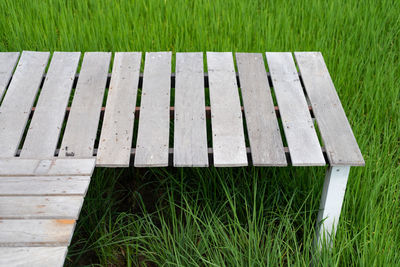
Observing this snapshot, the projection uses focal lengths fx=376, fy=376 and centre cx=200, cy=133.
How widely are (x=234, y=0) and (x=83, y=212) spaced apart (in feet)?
5.93

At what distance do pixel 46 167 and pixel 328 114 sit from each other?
110 cm

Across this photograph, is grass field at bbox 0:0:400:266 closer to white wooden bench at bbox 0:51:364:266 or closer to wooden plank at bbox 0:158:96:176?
white wooden bench at bbox 0:51:364:266

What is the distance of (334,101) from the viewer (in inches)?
63.4

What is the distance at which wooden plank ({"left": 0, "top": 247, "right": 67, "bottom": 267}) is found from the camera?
96 centimetres

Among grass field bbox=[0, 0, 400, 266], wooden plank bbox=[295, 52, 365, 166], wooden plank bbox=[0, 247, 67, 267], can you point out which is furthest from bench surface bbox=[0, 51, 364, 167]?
wooden plank bbox=[0, 247, 67, 267]

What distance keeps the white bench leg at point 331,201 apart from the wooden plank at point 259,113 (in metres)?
0.20

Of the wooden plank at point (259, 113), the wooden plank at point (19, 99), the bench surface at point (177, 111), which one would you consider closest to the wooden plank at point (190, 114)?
the bench surface at point (177, 111)

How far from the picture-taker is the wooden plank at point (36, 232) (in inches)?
39.9

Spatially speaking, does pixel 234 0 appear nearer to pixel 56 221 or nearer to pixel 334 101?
pixel 334 101

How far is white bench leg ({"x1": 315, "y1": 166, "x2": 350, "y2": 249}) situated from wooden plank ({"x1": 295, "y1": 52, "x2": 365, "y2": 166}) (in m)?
0.05

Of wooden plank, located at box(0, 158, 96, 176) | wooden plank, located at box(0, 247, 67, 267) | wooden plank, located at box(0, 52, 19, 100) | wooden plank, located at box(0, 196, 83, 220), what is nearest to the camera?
wooden plank, located at box(0, 247, 67, 267)

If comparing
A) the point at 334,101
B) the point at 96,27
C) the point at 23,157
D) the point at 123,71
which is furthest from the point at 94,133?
the point at 96,27

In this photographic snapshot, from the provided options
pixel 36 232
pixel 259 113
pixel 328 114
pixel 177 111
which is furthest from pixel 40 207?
pixel 328 114

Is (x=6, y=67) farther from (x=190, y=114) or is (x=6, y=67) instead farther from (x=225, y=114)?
(x=225, y=114)
